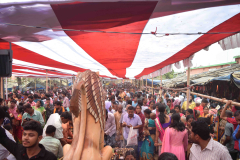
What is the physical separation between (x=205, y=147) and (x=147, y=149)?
1.75 m

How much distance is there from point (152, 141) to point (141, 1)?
9.56 feet

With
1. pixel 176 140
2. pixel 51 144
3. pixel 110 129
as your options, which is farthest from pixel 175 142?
pixel 51 144

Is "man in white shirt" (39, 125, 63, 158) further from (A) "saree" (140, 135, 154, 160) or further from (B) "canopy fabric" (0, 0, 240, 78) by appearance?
(A) "saree" (140, 135, 154, 160)

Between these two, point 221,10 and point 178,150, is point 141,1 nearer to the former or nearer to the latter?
point 221,10

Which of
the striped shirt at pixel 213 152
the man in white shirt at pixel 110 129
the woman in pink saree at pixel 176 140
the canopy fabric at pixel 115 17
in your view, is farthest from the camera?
the man in white shirt at pixel 110 129

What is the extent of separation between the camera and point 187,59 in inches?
186

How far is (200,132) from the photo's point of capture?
183 cm

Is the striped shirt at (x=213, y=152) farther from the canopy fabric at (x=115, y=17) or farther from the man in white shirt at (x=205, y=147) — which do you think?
the canopy fabric at (x=115, y=17)

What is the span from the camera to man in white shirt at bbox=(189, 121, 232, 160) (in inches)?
68.6

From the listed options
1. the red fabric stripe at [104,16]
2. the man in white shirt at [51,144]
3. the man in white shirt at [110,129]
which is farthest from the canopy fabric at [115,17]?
the man in white shirt at [110,129]

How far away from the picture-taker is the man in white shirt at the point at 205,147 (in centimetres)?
174

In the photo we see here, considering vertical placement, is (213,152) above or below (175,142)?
above

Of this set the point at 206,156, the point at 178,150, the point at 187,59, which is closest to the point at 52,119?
the point at 178,150

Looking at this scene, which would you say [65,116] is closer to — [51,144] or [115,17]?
[51,144]
